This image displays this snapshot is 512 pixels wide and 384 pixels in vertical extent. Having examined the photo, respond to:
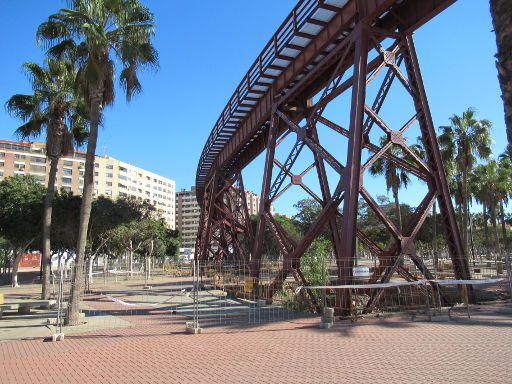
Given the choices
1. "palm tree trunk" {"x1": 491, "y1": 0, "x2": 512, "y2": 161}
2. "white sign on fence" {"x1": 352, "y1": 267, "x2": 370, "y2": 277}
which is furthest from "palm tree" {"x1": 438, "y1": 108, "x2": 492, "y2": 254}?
"palm tree trunk" {"x1": 491, "y1": 0, "x2": 512, "y2": 161}

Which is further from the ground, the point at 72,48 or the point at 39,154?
the point at 39,154

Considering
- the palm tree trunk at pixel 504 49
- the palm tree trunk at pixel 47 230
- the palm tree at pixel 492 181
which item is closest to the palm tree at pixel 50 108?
the palm tree trunk at pixel 47 230

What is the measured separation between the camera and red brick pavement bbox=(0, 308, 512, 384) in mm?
6332

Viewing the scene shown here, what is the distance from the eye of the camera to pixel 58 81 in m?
18.2

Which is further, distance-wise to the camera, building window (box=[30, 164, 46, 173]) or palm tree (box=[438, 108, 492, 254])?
building window (box=[30, 164, 46, 173])

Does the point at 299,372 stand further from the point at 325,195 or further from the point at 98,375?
the point at 325,195

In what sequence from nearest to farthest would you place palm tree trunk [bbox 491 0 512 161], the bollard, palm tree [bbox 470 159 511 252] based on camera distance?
palm tree trunk [bbox 491 0 512 161]
the bollard
palm tree [bbox 470 159 511 252]

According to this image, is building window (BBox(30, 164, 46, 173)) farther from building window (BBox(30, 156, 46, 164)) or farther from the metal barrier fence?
the metal barrier fence

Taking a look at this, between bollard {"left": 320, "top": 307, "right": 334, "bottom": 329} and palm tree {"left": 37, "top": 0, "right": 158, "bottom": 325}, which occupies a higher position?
palm tree {"left": 37, "top": 0, "right": 158, "bottom": 325}

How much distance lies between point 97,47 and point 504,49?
503 inches

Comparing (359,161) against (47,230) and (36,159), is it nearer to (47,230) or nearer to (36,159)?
(47,230)

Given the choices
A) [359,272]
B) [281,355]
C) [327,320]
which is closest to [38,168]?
[359,272]

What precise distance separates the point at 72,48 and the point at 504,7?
13966 mm

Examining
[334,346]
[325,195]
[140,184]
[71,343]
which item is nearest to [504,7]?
[334,346]
